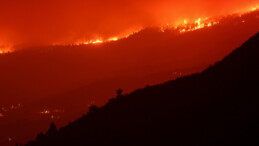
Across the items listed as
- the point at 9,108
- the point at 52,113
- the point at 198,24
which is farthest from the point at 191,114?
the point at 9,108

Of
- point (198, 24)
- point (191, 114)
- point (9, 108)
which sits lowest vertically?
point (191, 114)

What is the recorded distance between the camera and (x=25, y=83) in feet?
292

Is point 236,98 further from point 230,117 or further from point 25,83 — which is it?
point 25,83

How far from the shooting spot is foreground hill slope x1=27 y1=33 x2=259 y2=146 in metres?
14.4

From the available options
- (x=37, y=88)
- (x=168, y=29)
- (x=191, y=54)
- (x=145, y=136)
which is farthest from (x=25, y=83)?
(x=145, y=136)

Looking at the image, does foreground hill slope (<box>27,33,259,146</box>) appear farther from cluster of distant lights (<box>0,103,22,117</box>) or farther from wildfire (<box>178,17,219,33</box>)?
cluster of distant lights (<box>0,103,22,117</box>)

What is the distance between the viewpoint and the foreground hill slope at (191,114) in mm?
14352

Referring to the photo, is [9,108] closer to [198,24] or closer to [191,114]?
[198,24]

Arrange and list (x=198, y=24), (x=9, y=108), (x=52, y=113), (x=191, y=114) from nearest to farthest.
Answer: (x=191, y=114) → (x=52, y=113) → (x=198, y=24) → (x=9, y=108)

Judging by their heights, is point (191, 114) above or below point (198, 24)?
below

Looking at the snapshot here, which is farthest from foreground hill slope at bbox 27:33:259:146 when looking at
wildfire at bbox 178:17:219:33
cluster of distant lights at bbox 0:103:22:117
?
cluster of distant lights at bbox 0:103:22:117

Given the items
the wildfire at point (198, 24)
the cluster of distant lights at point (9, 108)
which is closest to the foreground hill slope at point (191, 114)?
the wildfire at point (198, 24)

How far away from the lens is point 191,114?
53.3 ft

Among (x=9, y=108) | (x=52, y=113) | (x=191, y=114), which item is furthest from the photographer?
(x=9, y=108)
